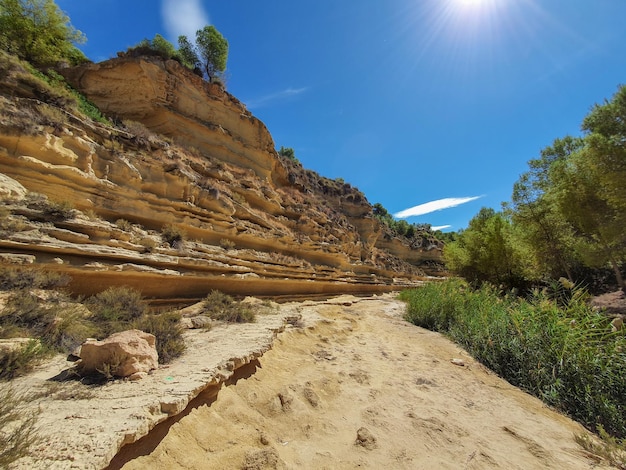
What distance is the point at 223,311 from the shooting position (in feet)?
22.9

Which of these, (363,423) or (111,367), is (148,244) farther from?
(363,423)

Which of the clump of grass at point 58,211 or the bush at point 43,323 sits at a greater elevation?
the clump of grass at point 58,211

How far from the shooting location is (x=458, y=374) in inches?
184

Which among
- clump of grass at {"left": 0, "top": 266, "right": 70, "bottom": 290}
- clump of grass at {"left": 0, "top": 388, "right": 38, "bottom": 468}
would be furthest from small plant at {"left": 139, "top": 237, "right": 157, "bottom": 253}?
clump of grass at {"left": 0, "top": 388, "right": 38, "bottom": 468}

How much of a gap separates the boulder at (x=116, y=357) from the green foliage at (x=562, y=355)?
221 inches

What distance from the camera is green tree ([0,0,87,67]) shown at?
1161cm

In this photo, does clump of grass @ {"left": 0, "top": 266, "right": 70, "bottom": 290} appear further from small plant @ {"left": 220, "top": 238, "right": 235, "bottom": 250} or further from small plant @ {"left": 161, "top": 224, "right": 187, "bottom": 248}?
small plant @ {"left": 220, "top": 238, "right": 235, "bottom": 250}

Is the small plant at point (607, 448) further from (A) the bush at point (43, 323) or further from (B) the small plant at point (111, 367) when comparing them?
(A) the bush at point (43, 323)

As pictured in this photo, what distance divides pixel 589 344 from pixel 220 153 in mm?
15273

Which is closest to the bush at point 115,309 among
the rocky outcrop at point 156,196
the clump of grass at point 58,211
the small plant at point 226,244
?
A: the rocky outcrop at point 156,196

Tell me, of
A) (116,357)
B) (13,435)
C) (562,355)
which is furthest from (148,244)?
(562,355)

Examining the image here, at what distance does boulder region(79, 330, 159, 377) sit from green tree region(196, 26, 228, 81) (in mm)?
19281

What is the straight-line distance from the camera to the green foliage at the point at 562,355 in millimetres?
3469

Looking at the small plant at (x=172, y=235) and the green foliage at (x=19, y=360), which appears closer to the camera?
the green foliage at (x=19, y=360)
